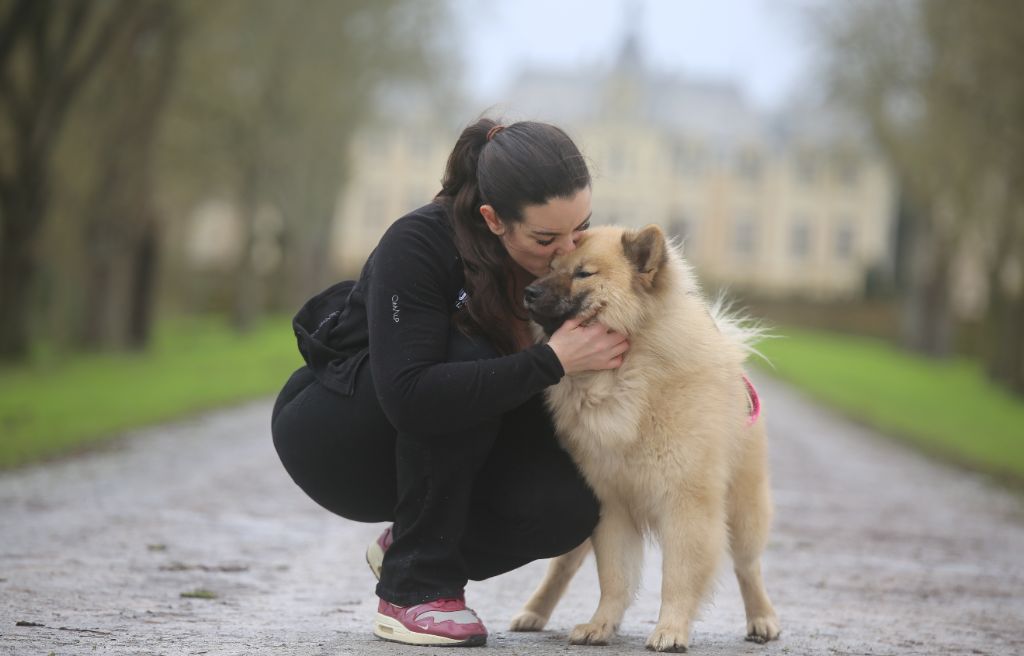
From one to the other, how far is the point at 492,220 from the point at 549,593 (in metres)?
1.42

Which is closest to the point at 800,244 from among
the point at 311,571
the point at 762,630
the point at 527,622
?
the point at 311,571

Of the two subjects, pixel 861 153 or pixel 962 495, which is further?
pixel 861 153

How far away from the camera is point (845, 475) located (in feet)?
35.9

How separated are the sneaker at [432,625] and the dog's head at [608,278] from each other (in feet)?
3.15

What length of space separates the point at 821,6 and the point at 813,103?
2716mm

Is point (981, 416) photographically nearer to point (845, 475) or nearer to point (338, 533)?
point (845, 475)

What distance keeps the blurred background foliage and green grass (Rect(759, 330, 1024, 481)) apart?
0.17 metres

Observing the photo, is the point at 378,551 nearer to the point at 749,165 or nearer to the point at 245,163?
the point at 245,163

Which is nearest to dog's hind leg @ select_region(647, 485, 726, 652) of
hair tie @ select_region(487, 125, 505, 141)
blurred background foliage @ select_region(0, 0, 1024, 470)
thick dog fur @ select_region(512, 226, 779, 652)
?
thick dog fur @ select_region(512, 226, 779, 652)

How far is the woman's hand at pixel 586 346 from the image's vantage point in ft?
13.8

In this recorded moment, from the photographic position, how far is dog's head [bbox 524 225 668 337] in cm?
431

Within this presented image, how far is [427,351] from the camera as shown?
4.16 meters

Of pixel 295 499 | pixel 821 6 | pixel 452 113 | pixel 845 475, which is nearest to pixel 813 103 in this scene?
pixel 821 6

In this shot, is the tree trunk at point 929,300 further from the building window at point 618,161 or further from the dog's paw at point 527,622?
the building window at point 618,161
